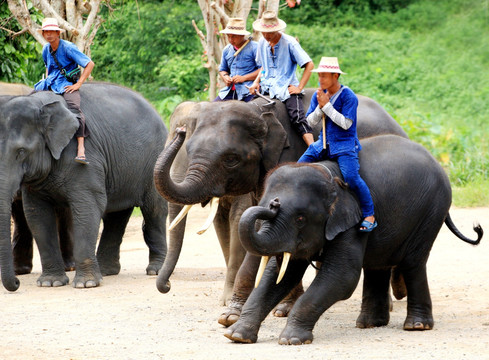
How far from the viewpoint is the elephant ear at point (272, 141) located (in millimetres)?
7445

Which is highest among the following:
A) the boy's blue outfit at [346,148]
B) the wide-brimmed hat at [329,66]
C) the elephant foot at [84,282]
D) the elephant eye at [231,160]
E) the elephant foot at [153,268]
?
the wide-brimmed hat at [329,66]

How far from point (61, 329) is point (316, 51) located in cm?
1858

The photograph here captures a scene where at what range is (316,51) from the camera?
2495cm

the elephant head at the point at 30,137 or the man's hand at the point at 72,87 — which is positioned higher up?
the man's hand at the point at 72,87

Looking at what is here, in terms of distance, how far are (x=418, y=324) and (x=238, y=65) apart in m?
2.89

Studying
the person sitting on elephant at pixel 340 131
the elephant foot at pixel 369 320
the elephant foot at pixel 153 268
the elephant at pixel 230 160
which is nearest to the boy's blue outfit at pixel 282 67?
the elephant at pixel 230 160

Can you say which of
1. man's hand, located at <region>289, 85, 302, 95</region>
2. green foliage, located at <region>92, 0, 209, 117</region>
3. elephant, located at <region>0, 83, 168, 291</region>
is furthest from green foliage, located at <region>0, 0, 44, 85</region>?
green foliage, located at <region>92, 0, 209, 117</region>

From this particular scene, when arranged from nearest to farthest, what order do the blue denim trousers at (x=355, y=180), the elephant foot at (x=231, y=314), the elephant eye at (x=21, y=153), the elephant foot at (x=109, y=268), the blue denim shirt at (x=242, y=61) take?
1. the blue denim trousers at (x=355, y=180)
2. the elephant foot at (x=231, y=314)
3. the blue denim shirt at (x=242, y=61)
4. the elephant eye at (x=21, y=153)
5. the elephant foot at (x=109, y=268)

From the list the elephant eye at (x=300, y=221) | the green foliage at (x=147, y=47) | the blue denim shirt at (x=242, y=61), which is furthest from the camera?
the green foliage at (x=147, y=47)

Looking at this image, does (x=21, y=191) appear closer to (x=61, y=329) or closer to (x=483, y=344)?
(x=61, y=329)

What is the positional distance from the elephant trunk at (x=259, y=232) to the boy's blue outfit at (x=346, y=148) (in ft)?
2.30

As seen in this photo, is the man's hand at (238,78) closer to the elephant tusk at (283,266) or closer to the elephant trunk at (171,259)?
the elephant trunk at (171,259)

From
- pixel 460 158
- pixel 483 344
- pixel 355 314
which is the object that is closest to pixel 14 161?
pixel 355 314

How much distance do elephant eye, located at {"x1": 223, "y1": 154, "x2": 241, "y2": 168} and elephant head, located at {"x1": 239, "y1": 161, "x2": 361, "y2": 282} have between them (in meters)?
0.64
